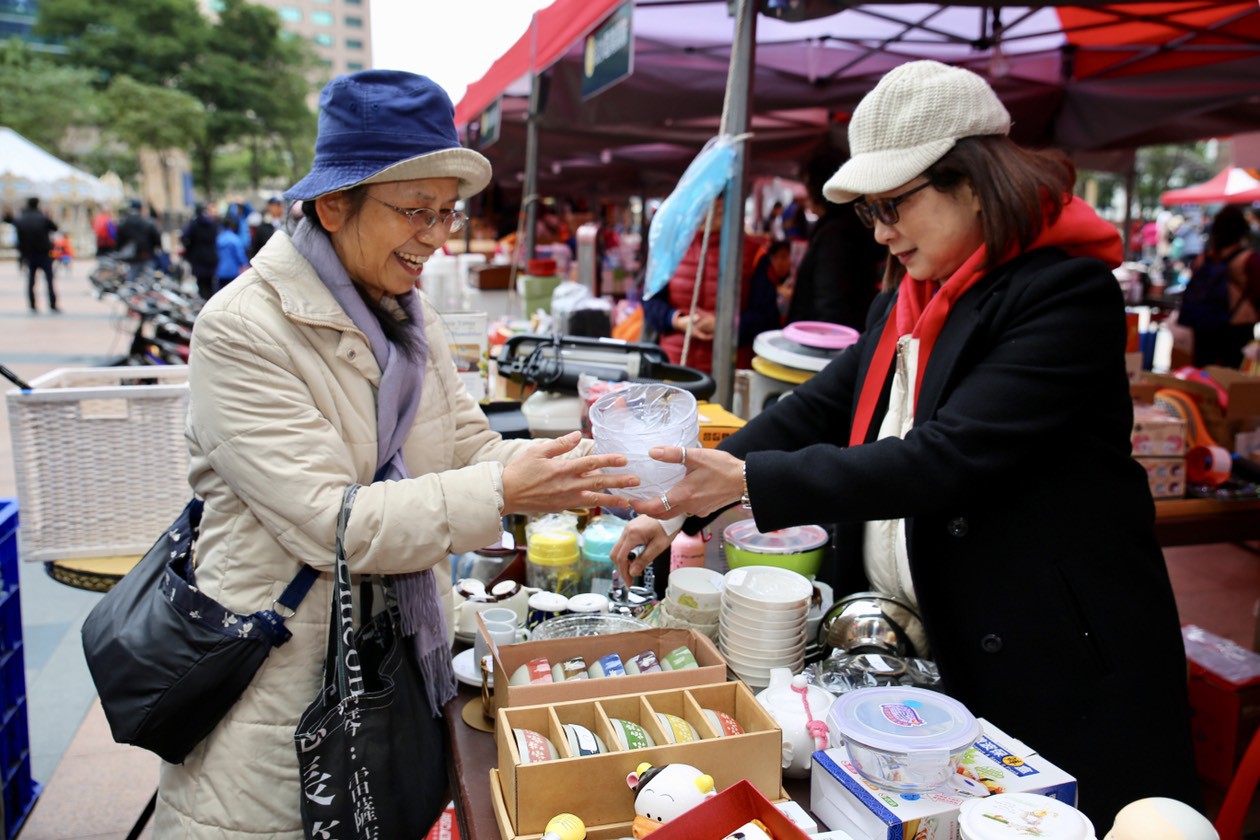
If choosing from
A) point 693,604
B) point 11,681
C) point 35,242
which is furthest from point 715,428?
point 35,242

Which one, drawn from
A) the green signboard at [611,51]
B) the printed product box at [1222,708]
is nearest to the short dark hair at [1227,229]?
the printed product box at [1222,708]

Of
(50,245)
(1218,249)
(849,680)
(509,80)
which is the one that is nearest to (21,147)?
(50,245)

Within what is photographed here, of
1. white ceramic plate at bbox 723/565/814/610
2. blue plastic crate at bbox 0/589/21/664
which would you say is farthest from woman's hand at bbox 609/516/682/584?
blue plastic crate at bbox 0/589/21/664

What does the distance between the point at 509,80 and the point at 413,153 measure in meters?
4.75

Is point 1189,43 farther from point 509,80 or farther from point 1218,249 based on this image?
point 509,80

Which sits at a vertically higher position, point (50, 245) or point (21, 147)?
point (21, 147)

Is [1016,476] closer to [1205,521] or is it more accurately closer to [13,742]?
[1205,521]

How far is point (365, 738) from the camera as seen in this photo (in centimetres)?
151

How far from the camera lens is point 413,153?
1557 mm

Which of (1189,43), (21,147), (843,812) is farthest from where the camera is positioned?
(21,147)

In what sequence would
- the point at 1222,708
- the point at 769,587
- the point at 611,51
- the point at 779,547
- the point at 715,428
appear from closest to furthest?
the point at 769,587 < the point at 779,547 < the point at 715,428 < the point at 1222,708 < the point at 611,51

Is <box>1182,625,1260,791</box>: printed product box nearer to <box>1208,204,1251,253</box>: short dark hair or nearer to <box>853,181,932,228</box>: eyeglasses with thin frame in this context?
<box>853,181,932,228</box>: eyeglasses with thin frame

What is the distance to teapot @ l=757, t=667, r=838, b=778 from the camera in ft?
4.66

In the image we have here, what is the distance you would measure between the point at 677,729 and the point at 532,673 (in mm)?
313
